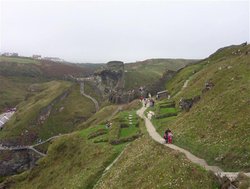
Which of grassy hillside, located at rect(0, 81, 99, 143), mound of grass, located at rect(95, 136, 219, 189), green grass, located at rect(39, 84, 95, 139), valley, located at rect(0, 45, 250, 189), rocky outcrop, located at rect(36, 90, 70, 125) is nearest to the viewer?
mound of grass, located at rect(95, 136, 219, 189)

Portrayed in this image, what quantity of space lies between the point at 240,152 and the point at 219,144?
410 centimetres

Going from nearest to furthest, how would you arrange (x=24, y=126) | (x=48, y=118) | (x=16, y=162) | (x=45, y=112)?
(x=16, y=162) → (x=24, y=126) → (x=48, y=118) → (x=45, y=112)

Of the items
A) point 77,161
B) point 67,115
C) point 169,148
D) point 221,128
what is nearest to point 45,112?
point 67,115

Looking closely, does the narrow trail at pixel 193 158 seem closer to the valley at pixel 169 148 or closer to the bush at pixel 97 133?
the valley at pixel 169 148

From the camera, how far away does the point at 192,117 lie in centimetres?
5275

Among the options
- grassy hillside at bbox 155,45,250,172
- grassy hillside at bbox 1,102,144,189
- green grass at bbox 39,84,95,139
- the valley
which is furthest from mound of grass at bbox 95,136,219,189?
green grass at bbox 39,84,95,139

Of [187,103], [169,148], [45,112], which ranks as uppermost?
[187,103]

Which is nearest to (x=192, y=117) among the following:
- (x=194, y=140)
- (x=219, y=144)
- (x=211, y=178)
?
(x=194, y=140)

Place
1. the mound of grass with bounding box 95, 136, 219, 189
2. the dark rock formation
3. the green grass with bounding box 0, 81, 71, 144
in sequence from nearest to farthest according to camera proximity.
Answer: the mound of grass with bounding box 95, 136, 219, 189
the dark rock formation
the green grass with bounding box 0, 81, 71, 144

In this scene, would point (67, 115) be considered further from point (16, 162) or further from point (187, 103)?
point (187, 103)

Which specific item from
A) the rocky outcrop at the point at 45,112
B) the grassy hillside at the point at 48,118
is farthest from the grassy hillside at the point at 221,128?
the rocky outcrop at the point at 45,112

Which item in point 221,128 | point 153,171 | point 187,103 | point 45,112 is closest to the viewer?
point 153,171

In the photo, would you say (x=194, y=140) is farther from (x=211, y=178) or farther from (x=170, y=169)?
(x=211, y=178)

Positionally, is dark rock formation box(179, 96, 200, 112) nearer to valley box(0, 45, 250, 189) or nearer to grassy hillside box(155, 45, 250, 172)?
valley box(0, 45, 250, 189)
